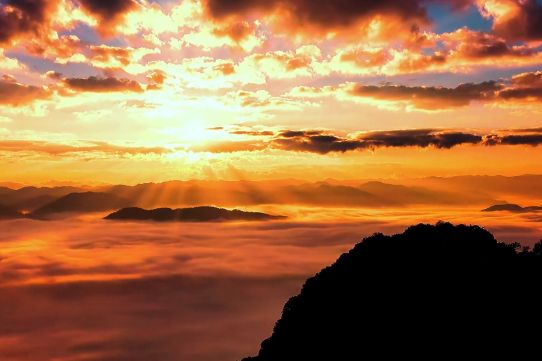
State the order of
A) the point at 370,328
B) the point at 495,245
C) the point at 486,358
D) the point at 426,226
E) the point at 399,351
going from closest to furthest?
the point at 486,358
the point at 399,351
the point at 370,328
the point at 495,245
the point at 426,226

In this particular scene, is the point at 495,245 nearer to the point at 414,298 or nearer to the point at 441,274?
the point at 441,274

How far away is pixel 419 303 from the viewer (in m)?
45.4

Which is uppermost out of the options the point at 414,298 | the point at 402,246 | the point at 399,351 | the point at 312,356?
the point at 402,246

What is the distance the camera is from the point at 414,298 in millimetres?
46312

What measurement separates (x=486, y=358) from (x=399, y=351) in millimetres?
7624

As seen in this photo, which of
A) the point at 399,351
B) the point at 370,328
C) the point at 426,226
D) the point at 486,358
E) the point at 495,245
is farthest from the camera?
the point at 426,226

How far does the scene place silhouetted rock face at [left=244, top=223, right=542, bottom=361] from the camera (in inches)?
1576

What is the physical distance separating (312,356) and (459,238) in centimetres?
2384

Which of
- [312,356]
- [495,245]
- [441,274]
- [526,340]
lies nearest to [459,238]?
[495,245]

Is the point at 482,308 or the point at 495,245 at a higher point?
the point at 495,245

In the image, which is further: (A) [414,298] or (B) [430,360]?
(A) [414,298]

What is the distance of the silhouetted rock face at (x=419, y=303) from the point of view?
4003 cm

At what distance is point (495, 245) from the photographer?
5297 cm

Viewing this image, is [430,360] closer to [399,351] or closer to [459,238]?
[399,351]
